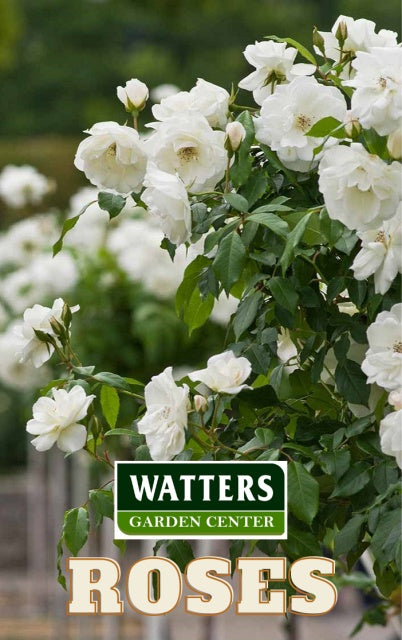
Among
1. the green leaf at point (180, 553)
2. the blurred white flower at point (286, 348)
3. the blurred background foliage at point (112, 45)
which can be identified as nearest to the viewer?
the green leaf at point (180, 553)

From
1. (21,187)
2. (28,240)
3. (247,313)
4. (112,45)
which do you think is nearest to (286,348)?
(247,313)

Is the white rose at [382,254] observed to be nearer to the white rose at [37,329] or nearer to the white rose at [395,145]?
the white rose at [395,145]

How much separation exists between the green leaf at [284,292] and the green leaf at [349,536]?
17 centimetres

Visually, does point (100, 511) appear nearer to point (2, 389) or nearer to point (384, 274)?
point (384, 274)

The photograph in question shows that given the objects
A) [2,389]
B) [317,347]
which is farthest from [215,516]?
[2,389]

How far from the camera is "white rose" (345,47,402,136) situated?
889 millimetres

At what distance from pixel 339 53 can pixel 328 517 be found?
0.42 metres

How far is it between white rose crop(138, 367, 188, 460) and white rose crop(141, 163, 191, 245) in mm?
119

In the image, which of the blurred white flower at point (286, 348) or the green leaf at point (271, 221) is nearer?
the green leaf at point (271, 221)

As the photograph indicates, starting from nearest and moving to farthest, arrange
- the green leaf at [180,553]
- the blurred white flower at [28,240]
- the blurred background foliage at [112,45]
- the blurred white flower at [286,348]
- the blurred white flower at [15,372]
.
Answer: the green leaf at [180,553]
the blurred white flower at [286,348]
the blurred white flower at [15,372]
the blurred white flower at [28,240]
the blurred background foliage at [112,45]

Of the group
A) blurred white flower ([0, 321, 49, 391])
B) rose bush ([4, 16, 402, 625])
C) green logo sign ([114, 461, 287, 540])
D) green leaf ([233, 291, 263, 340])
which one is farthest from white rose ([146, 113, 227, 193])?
blurred white flower ([0, 321, 49, 391])

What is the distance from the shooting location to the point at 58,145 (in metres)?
7.84

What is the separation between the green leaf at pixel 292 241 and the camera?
90cm

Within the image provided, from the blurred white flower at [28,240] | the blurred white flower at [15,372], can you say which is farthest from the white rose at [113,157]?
the blurred white flower at [28,240]
